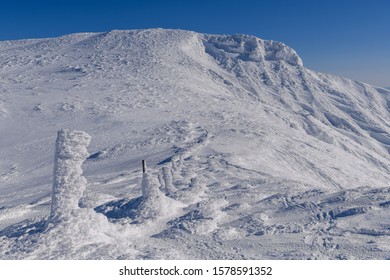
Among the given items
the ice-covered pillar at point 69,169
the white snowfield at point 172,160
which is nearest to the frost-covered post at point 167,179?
the white snowfield at point 172,160

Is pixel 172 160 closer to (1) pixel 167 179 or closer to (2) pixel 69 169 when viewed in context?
(1) pixel 167 179

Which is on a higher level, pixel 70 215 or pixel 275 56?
pixel 275 56

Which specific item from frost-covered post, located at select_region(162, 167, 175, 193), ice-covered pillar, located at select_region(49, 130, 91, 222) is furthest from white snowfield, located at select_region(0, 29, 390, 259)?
frost-covered post, located at select_region(162, 167, 175, 193)

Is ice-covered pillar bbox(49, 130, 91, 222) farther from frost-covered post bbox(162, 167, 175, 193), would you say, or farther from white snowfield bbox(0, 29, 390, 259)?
frost-covered post bbox(162, 167, 175, 193)

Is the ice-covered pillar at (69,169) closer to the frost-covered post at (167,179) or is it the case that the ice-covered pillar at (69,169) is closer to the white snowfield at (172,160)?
the white snowfield at (172,160)
